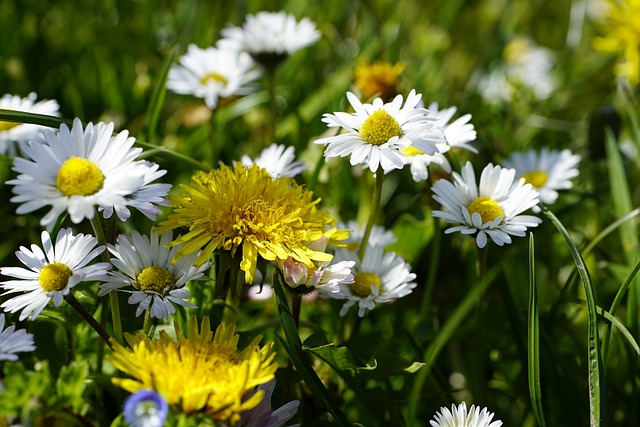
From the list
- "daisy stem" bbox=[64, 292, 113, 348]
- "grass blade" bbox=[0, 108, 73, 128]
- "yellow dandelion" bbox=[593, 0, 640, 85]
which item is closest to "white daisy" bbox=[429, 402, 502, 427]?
"daisy stem" bbox=[64, 292, 113, 348]

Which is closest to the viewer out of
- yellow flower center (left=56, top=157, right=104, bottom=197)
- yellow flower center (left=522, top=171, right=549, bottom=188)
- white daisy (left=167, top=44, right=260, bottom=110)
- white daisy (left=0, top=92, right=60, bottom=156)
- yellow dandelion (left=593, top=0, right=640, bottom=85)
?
yellow flower center (left=56, top=157, right=104, bottom=197)

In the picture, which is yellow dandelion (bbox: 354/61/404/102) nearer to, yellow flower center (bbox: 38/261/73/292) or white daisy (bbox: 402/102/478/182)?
white daisy (bbox: 402/102/478/182)

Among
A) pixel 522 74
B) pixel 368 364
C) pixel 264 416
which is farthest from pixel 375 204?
pixel 522 74

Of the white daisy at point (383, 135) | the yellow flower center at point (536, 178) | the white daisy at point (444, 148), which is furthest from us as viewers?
the yellow flower center at point (536, 178)

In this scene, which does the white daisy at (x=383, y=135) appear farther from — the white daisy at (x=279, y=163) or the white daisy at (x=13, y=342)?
the white daisy at (x=13, y=342)

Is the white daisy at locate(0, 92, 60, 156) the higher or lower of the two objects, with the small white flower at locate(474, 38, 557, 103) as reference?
lower

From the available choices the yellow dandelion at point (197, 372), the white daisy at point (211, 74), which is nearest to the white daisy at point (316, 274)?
the yellow dandelion at point (197, 372)

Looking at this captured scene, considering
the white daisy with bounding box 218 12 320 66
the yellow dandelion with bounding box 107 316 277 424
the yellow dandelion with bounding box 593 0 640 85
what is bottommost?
the yellow dandelion with bounding box 107 316 277 424
